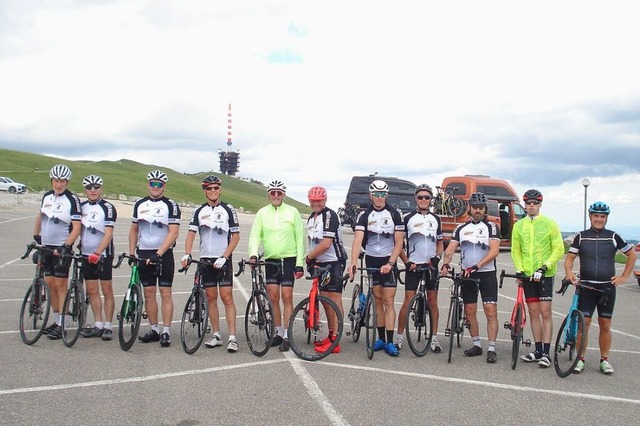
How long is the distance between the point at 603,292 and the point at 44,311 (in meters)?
6.86

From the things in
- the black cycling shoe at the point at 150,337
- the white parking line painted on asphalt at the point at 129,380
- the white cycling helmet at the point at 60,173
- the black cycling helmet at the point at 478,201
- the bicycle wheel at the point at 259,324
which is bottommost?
the white parking line painted on asphalt at the point at 129,380

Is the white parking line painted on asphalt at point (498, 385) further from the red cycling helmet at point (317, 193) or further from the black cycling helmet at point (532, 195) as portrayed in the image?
the black cycling helmet at point (532, 195)

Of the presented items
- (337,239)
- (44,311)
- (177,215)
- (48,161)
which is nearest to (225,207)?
(177,215)

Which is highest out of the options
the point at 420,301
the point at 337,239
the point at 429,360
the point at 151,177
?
the point at 151,177

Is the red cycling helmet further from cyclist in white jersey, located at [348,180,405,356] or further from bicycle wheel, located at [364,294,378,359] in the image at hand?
bicycle wheel, located at [364,294,378,359]

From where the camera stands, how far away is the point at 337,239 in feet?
26.6

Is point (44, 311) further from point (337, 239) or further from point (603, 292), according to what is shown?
point (603, 292)

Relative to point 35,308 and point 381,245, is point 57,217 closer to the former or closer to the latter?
point 35,308

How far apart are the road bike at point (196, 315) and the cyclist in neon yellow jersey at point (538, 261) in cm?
380

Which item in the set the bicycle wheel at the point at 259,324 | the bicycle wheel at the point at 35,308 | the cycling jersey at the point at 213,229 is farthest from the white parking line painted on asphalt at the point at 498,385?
the bicycle wheel at the point at 35,308

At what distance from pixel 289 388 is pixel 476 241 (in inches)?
128

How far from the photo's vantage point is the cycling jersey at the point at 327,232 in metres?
7.93

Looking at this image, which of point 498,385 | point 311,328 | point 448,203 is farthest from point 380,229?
point 448,203

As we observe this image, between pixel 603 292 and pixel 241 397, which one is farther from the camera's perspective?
pixel 603 292
